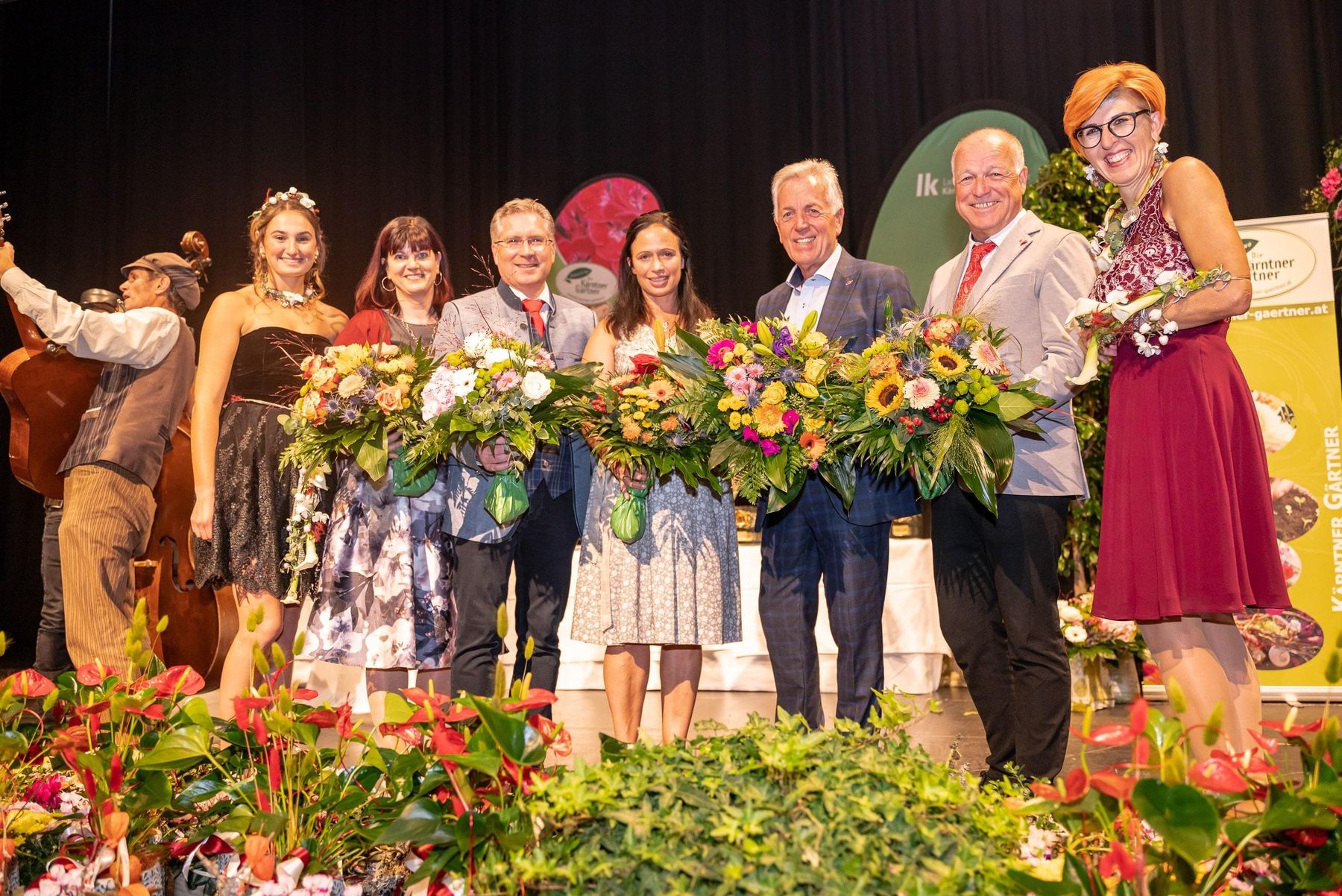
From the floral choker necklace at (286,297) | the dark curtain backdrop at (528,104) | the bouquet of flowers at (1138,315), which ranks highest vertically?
the dark curtain backdrop at (528,104)

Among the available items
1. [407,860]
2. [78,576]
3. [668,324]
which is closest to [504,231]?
[668,324]

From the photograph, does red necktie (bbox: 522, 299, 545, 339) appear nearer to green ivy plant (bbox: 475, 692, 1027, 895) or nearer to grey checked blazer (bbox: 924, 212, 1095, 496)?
grey checked blazer (bbox: 924, 212, 1095, 496)

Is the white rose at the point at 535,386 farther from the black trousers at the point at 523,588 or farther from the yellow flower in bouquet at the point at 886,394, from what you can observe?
the yellow flower in bouquet at the point at 886,394

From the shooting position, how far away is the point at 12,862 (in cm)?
175

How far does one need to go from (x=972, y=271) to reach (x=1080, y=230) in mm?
2291

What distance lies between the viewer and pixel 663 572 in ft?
9.00

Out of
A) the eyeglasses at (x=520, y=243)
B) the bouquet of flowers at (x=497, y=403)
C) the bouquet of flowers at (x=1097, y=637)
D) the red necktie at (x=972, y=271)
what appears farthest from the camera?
the bouquet of flowers at (x=1097, y=637)

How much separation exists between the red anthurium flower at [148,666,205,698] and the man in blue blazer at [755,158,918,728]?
4.21 ft

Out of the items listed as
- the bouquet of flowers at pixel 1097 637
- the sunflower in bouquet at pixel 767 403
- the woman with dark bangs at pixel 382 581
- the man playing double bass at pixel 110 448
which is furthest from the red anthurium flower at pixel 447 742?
the bouquet of flowers at pixel 1097 637

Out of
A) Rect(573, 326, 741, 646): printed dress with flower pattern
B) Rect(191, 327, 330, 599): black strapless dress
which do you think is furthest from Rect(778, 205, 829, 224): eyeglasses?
Rect(191, 327, 330, 599): black strapless dress

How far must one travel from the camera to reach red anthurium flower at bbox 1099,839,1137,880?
1.17 meters

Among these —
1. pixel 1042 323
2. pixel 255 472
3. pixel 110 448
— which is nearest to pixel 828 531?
pixel 1042 323

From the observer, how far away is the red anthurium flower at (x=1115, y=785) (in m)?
1.20

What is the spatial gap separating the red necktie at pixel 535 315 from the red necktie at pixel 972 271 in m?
1.17
